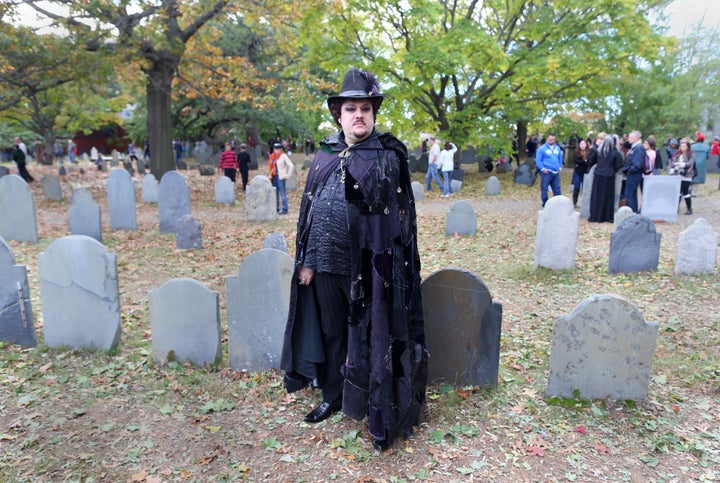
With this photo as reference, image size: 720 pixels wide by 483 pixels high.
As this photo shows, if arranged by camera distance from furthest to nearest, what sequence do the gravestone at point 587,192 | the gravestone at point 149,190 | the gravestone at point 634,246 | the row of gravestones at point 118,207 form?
the gravestone at point 149,190 < the gravestone at point 587,192 < the row of gravestones at point 118,207 < the gravestone at point 634,246

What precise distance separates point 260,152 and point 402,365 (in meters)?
28.4

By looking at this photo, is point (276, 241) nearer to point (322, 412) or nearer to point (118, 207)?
point (322, 412)

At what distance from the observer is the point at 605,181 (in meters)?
10.5

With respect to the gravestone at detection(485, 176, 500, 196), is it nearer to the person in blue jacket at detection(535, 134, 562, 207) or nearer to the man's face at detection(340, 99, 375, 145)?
the person in blue jacket at detection(535, 134, 562, 207)

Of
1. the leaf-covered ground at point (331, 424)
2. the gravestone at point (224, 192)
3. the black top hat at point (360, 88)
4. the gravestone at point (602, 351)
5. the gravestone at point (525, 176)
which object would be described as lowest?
the leaf-covered ground at point (331, 424)

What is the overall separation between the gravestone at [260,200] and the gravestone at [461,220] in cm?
420

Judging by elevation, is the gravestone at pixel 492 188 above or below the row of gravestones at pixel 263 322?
above

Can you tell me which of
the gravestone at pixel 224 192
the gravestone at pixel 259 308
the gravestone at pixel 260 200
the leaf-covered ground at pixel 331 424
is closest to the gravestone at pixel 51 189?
the gravestone at pixel 224 192

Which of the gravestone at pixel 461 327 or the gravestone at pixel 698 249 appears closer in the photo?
the gravestone at pixel 461 327

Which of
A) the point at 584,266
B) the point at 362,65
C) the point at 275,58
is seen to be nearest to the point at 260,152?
the point at 275,58

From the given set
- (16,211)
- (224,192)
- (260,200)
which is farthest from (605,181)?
(16,211)

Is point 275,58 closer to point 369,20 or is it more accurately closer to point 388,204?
point 369,20

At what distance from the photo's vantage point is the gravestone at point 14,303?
4820mm

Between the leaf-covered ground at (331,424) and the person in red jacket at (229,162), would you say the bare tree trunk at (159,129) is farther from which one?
the leaf-covered ground at (331,424)
